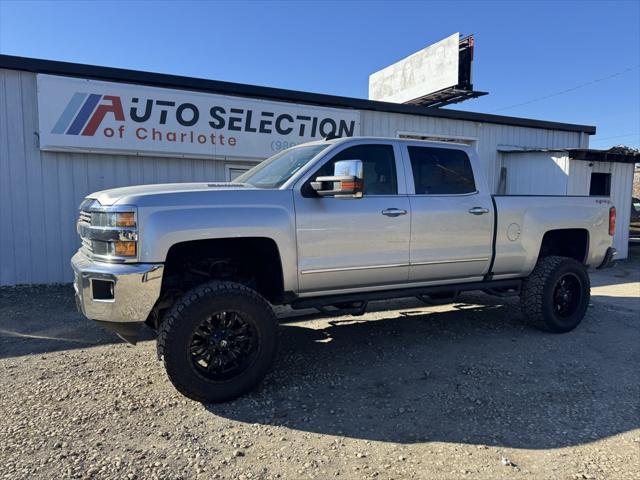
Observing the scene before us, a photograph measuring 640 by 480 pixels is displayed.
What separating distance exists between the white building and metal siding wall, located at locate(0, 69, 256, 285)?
0.01 metres

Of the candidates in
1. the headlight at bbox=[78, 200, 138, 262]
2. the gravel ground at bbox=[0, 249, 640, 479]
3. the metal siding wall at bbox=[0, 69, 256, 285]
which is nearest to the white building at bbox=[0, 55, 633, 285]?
the metal siding wall at bbox=[0, 69, 256, 285]

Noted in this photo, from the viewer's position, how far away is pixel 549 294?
17.4 feet

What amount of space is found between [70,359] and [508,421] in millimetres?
4031

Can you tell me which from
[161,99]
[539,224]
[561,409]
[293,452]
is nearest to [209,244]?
[293,452]

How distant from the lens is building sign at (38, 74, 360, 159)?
7.49 meters

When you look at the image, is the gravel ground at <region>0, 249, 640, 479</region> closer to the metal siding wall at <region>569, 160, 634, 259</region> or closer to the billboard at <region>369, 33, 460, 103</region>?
the metal siding wall at <region>569, 160, 634, 259</region>

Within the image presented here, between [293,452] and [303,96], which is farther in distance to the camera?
[303,96]

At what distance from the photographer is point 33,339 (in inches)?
203

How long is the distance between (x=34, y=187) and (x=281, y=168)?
17.2 ft

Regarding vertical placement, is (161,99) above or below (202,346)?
above

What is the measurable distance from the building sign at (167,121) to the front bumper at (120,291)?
5.11m

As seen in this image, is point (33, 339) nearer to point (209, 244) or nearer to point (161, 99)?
point (209, 244)

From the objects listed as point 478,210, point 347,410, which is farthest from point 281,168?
point 347,410

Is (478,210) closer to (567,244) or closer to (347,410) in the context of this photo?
(567,244)
